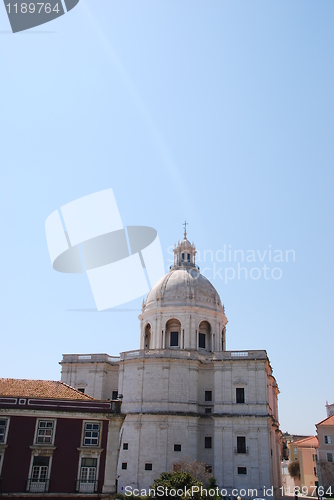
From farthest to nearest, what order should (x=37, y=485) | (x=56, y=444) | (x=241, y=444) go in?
(x=241, y=444)
(x=56, y=444)
(x=37, y=485)

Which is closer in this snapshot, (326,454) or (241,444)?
(241,444)

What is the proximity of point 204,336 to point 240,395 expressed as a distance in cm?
963

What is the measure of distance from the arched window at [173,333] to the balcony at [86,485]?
88.7 feet

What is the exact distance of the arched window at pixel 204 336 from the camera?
55.6 meters

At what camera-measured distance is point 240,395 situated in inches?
1908

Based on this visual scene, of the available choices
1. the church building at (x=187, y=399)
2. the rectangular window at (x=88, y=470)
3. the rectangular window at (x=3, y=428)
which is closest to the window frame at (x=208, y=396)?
the church building at (x=187, y=399)

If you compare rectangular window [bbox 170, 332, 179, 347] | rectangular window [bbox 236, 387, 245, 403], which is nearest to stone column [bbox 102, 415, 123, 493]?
rectangular window [bbox 236, 387, 245, 403]

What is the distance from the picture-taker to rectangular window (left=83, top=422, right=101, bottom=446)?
95.9 feet

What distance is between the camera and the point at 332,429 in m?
53.8

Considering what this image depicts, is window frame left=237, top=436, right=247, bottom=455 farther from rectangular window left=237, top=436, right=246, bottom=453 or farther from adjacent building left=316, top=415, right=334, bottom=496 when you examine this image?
adjacent building left=316, top=415, right=334, bottom=496

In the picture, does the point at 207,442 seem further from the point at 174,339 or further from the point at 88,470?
the point at 88,470

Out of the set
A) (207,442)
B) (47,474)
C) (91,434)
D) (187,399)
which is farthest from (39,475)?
(207,442)

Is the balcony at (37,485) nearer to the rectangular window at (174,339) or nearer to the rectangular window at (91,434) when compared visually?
the rectangular window at (91,434)

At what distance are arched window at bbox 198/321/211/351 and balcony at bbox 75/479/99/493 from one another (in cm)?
2841
